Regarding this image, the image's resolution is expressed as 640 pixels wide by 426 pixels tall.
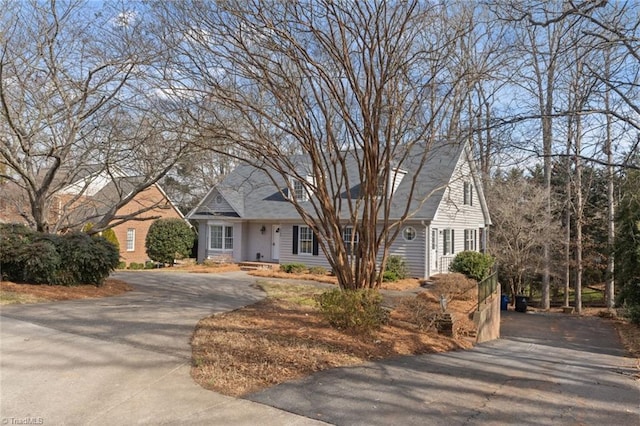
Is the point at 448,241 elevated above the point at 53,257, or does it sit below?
above

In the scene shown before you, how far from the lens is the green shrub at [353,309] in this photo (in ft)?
26.1

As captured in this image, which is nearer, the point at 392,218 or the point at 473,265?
the point at 473,265

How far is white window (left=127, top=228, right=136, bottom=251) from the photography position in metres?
31.8

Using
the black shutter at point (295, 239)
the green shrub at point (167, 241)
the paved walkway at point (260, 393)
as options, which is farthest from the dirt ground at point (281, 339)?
the green shrub at point (167, 241)

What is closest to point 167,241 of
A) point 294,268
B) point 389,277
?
point 294,268

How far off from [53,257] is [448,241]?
16843 millimetres

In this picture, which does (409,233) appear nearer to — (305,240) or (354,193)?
(354,193)

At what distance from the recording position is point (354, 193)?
72.3 ft

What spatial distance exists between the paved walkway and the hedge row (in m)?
3.11

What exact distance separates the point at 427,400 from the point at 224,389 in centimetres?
214

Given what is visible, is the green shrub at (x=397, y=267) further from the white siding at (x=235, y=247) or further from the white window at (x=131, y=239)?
the white window at (x=131, y=239)

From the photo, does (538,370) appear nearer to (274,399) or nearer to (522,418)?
(522,418)

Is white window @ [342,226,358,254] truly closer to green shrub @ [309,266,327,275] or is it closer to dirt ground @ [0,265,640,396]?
dirt ground @ [0,265,640,396]

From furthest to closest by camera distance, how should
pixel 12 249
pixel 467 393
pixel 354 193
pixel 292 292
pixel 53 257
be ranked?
pixel 354 193, pixel 292 292, pixel 53 257, pixel 12 249, pixel 467 393
